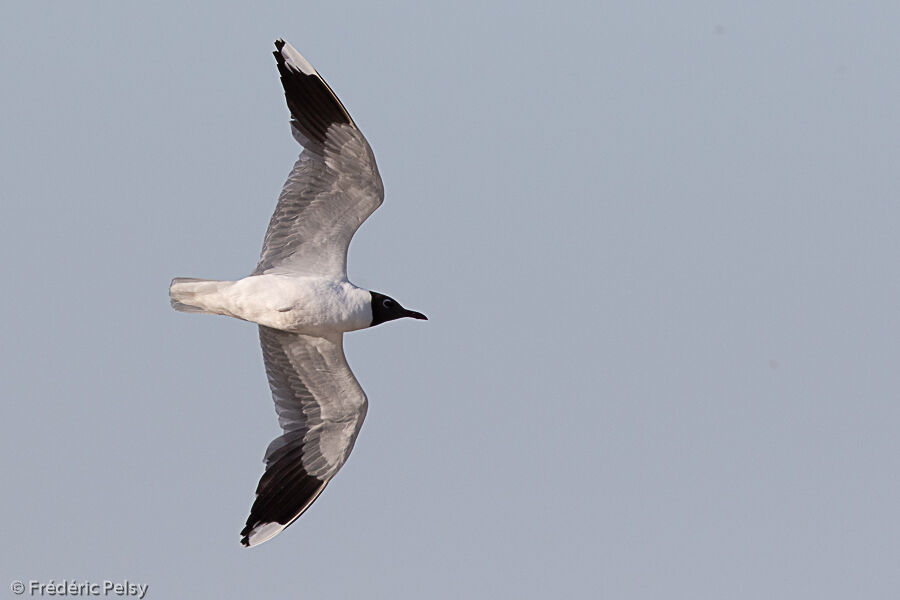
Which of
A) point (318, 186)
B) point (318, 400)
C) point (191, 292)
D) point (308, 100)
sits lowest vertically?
point (318, 400)

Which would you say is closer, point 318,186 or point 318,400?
point 318,186

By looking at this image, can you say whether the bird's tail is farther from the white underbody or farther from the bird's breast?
the bird's breast

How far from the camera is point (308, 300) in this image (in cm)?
1580

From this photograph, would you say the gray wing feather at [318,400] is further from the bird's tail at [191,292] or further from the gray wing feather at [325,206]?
the bird's tail at [191,292]

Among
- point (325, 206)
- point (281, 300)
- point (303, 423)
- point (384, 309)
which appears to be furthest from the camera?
point (303, 423)

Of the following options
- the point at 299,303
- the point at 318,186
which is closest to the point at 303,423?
the point at 299,303

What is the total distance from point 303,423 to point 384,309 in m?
1.57

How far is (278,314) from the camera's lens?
1580cm

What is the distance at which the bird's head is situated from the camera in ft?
53.8

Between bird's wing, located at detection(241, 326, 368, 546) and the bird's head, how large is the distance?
1.61 feet

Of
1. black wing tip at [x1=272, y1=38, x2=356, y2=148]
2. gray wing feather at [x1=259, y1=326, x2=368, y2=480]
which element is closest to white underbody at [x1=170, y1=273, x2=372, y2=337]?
gray wing feather at [x1=259, y1=326, x2=368, y2=480]

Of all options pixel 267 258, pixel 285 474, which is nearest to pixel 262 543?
pixel 285 474

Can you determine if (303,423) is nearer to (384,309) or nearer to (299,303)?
(384,309)

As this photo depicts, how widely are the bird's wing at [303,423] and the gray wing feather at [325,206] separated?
957mm
